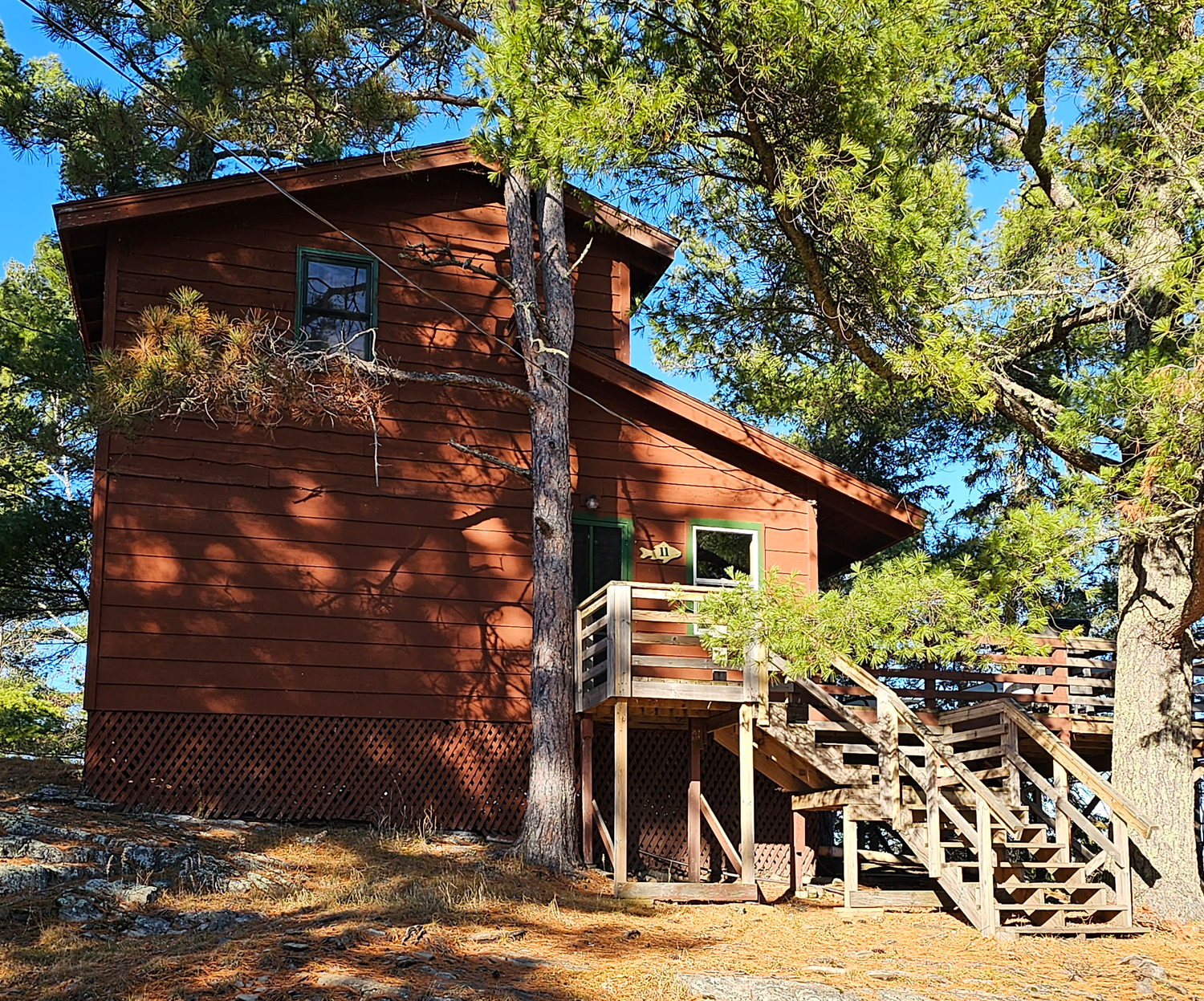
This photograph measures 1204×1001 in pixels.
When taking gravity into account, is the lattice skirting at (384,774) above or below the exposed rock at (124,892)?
above

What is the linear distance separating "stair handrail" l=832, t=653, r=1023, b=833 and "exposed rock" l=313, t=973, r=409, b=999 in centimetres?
546

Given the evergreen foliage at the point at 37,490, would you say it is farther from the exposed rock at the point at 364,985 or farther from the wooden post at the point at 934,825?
the wooden post at the point at 934,825

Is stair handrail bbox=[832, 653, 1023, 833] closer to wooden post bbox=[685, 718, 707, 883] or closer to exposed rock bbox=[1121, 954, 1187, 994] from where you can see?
exposed rock bbox=[1121, 954, 1187, 994]

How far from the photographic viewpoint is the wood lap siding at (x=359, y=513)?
13414 mm

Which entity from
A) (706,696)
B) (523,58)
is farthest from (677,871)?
(523,58)

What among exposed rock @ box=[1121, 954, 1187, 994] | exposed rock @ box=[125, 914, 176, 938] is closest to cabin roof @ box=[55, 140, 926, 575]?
exposed rock @ box=[1121, 954, 1187, 994]

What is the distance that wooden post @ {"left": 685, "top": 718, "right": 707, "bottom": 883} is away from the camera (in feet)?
43.4

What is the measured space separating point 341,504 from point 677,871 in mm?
5726

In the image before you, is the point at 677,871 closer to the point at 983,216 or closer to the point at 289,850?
the point at 289,850

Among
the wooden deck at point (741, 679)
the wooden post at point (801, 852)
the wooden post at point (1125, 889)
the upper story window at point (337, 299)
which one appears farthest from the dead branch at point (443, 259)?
the wooden post at point (1125, 889)

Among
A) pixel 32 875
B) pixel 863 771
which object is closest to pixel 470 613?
pixel 863 771

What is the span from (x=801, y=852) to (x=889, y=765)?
2.87 m

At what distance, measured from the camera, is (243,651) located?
13.6 meters

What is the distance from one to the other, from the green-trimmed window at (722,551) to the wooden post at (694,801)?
1.80 meters
